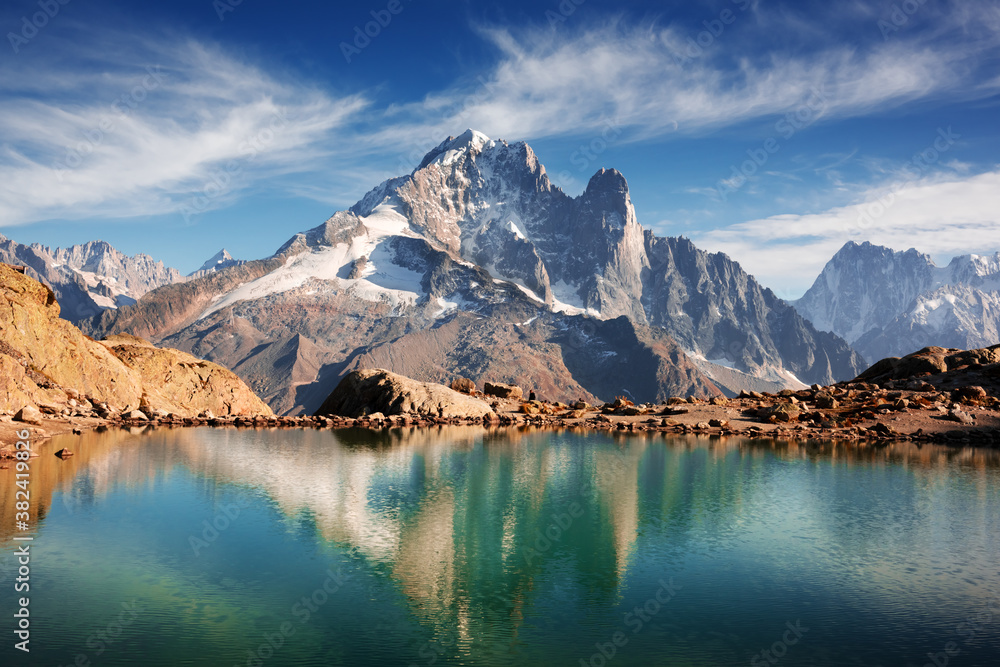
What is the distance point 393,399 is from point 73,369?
2509cm

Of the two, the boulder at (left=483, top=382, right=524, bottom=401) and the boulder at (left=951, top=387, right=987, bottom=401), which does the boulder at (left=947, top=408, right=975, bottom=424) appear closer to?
the boulder at (left=951, top=387, right=987, bottom=401)

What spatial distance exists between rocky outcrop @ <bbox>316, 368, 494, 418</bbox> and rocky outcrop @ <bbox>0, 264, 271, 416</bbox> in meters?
10.4

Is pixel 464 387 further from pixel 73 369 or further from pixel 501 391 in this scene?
pixel 73 369

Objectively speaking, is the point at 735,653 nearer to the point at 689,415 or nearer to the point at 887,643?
the point at 887,643

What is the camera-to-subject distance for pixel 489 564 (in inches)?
838

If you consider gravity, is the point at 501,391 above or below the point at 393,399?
above

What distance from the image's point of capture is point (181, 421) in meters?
51.1

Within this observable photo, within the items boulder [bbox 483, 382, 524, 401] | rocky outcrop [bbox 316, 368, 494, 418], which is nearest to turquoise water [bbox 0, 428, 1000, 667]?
rocky outcrop [bbox 316, 368, 494, 418]

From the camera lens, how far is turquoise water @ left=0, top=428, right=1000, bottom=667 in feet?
50.8

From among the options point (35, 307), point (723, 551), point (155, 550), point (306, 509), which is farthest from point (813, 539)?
point (35, 307)

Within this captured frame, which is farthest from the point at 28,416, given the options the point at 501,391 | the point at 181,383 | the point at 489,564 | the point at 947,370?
the point at 947,370

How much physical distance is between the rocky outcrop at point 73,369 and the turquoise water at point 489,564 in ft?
29.1

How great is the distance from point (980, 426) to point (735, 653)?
5338 cm

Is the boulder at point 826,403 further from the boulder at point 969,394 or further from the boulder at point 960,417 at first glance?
the boulder at point 960,417
